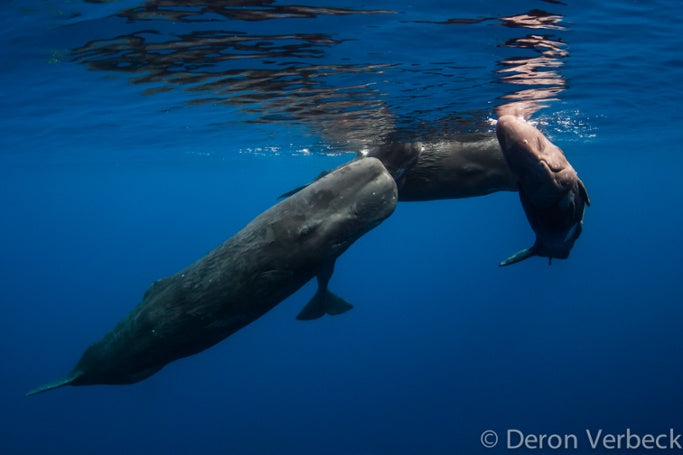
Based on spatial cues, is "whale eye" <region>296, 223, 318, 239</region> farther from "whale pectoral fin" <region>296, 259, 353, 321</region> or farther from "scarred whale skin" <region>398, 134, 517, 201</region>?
"scarred whale skin" <region>398, 134, 517, 201</region>

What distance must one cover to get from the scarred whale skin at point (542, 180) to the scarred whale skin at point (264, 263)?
5.09 ft

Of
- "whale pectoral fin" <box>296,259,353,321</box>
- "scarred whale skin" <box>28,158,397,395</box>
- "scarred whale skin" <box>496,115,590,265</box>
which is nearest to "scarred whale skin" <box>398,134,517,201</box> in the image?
"scarred whale skin" <box>496,115,590,265</box>

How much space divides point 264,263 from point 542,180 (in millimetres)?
3477

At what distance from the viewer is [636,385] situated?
1781 inches

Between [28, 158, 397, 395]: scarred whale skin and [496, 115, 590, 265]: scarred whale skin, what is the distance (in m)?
1.55

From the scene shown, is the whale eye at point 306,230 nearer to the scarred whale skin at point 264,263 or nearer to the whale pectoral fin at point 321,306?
the scarred whale skin at point 264,263

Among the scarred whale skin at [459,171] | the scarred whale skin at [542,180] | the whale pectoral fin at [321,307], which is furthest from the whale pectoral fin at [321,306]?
the scarred whale skin at [542,180]

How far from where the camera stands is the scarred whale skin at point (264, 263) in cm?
513

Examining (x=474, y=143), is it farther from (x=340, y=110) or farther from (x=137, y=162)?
(x=137, y=162)

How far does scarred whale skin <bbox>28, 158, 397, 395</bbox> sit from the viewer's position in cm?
513

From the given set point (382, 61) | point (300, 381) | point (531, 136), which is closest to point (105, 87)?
point (382, 61)

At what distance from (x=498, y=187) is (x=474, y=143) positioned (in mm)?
886

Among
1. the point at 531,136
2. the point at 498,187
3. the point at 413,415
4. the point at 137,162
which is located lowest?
the point at 413,415

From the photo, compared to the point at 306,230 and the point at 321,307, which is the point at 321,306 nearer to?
the point at 321,307
